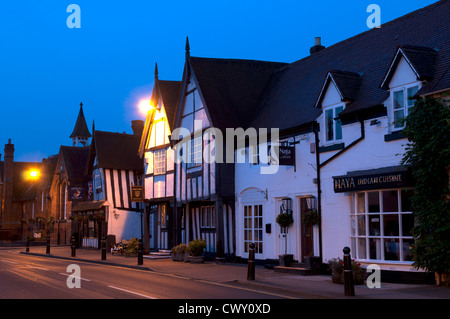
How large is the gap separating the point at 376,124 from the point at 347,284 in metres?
6.00

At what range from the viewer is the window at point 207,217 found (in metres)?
27.5

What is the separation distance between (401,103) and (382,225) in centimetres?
373

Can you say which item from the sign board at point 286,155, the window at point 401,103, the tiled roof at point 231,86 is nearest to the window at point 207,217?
the tiled roof at point 231,86

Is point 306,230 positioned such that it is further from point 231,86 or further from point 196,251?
point 231,86

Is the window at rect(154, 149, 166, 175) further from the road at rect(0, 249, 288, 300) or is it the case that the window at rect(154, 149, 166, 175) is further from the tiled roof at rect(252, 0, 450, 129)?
the road at rect(0, 249, 288, 300)

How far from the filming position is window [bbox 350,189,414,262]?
16.2 m

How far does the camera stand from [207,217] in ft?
92.2

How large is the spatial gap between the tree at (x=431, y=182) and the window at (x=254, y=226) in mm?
8701

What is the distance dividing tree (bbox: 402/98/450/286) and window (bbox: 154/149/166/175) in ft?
59.6

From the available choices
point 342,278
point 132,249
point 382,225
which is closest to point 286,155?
point 382,225

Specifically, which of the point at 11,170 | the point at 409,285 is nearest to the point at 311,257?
the point at 409,285

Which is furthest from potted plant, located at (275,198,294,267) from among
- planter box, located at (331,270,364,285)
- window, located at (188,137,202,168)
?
window, located at (188,137,202,168)

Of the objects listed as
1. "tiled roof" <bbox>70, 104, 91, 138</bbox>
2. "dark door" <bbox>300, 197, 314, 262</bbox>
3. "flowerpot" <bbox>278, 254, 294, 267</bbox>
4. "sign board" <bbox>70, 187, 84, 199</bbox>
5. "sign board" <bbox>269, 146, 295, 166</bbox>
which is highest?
"tiled roof" <bbox>70, 104, 91, 138</bbox>
